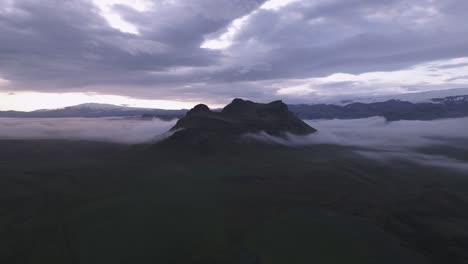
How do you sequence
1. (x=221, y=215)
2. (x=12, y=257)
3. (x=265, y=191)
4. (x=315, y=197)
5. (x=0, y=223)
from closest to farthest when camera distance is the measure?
(x=12, y=257) < (x=0, y=223) < (x=221, y=215) < (x=315, y=197) < (x=265, y=191)

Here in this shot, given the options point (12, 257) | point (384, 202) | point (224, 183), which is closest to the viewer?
point (12, 257)

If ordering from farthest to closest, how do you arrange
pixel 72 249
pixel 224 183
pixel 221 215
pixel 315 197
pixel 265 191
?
pixel 224 183 → pixel 265 191 → pixel 315 197 → pixel 221 215 → pixel 72 249

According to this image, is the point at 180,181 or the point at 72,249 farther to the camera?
the point at 180,181

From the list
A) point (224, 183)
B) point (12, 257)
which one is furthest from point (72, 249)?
point (224, 183)

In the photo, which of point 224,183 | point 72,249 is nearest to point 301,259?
point 72,249

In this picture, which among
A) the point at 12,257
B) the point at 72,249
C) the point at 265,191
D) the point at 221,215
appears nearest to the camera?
the point at 12,257

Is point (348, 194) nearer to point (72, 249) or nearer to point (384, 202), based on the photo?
point (384, 202)

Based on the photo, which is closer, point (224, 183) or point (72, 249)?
point (72, 249)

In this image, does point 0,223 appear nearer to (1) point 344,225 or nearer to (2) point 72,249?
(2) point 72,249
